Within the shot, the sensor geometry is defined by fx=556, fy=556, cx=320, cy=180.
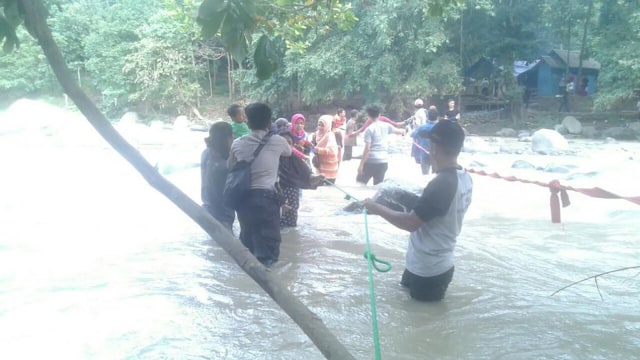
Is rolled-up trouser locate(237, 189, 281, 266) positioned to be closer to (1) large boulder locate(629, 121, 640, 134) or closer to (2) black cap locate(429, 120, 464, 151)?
(2) black cap locate(429, 120, 464, 151)

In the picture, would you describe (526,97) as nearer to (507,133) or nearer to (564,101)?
(564,101)

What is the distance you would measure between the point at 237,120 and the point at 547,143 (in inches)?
510

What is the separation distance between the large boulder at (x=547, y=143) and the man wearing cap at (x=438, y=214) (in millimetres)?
14062

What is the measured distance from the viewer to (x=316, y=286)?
202 inches

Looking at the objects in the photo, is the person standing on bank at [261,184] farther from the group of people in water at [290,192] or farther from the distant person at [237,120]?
the distant person at [237,120]

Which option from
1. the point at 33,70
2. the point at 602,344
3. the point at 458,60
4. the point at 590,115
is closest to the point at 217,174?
the point at 602,344

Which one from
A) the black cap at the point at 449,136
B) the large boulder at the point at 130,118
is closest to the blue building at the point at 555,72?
the large boulder at the point at 130,118

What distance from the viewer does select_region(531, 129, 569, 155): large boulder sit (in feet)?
55.0

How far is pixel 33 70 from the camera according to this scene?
29094mm

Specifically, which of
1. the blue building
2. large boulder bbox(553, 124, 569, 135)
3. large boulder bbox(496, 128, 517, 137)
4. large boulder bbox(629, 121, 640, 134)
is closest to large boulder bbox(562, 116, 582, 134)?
large boulder bbox(553, 124, 569, 135)

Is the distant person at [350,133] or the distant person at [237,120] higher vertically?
the distant person at [237,120]

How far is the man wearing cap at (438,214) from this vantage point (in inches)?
140

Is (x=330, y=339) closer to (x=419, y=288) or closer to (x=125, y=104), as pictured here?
(x=419, y=288)

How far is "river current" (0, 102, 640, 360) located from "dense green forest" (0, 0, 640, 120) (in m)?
9.02
